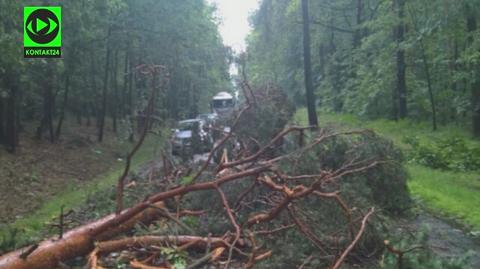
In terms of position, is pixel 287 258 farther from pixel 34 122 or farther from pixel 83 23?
pixel 34 122

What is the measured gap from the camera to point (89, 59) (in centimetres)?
2786

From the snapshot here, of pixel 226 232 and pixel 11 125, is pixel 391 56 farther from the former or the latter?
pixel 226 232

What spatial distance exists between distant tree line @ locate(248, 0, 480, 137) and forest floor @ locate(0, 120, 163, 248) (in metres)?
6.37

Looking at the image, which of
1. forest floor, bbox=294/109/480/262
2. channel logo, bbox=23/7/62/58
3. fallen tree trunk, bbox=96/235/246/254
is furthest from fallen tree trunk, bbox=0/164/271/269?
channel logo, bbox=23/7/62/58

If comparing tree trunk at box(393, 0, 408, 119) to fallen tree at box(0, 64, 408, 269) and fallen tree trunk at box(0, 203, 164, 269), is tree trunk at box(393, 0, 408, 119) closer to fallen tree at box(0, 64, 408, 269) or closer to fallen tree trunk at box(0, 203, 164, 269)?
fallen tree at box(0, 64, 408, 269)

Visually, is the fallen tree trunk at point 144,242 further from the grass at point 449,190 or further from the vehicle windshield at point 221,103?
the vehicle windshield at point 221,103

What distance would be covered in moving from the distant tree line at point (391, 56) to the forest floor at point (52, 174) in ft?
20.9

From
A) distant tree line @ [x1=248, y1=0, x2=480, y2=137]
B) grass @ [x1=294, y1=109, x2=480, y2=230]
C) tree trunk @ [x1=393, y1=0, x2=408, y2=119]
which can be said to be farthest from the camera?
tree trunk @ [x1=393, y1=0, x2=408, y2=119]

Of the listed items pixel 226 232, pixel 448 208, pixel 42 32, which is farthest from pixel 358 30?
pixel 226 232

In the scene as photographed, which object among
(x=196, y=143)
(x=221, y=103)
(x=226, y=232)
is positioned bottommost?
(x=226, y=232)

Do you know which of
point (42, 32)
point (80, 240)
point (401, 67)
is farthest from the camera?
point (401, 67)

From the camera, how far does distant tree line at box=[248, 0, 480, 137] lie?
1858 centimetres

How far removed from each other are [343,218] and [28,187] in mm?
11657

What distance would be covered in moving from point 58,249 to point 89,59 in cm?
2312
